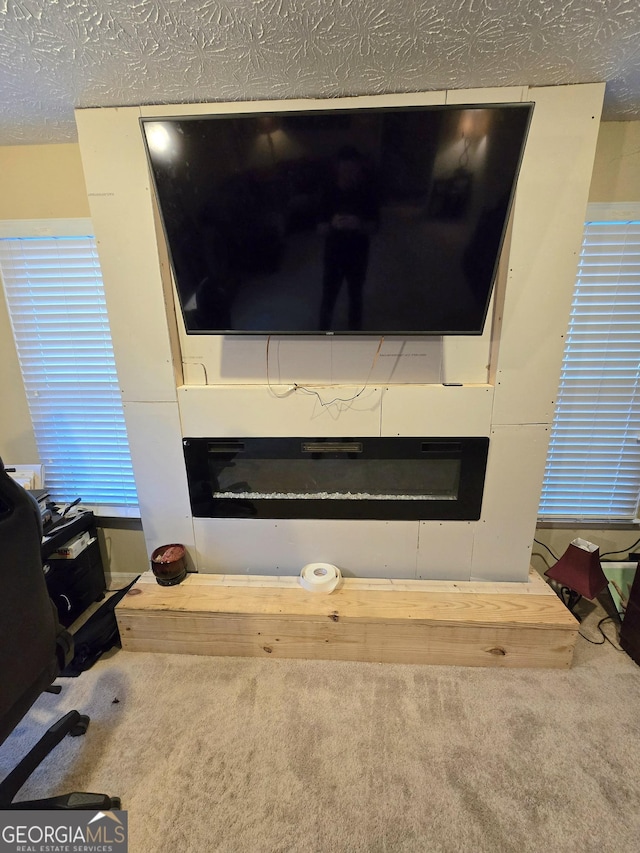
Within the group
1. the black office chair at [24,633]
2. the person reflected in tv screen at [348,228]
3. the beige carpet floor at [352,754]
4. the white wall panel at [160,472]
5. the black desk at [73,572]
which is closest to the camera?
the black office chair at [24,633]

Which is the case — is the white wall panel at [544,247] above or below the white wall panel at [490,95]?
below

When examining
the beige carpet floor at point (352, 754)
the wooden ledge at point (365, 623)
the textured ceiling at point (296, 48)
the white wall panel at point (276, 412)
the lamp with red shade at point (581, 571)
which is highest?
the textured ceiling at point (296, 48)

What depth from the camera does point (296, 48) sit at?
45.4 inches

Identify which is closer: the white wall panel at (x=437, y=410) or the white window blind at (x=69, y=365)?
the white wall panel at (x=437, y=410)

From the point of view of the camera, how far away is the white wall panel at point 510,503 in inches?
66.2

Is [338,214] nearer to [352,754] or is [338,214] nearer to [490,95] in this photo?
[490,95]

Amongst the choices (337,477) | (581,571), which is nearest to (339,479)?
(337,477)

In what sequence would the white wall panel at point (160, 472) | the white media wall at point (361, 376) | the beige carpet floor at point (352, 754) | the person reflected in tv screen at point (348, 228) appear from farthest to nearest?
1. the white wall panel at point (160, 472)
2. the white media wall at point (361, 376)
3. the person reflected in tv screen at point (348, 228)
4. the beige carpet floor at point (352, 754)

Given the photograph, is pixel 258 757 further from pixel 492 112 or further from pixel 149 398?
pixel 492 112

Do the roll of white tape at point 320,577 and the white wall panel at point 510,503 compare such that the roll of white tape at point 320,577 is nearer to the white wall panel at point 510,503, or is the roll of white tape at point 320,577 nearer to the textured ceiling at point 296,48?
the white wall panel at point 510,503

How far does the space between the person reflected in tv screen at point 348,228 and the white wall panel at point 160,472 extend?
91 cm

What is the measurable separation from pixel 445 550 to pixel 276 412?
3.53 ft

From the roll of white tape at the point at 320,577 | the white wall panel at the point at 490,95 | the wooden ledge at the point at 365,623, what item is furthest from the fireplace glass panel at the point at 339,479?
the white wall panel at the point at 490,95

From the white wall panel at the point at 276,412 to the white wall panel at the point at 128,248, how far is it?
0.51 feet
